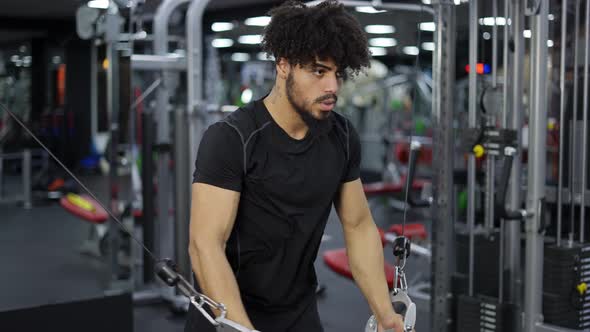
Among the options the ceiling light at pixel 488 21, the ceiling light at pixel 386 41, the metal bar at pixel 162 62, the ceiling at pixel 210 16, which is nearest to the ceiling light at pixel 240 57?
the ceiling at pixel 210 16

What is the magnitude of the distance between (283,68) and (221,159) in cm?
23

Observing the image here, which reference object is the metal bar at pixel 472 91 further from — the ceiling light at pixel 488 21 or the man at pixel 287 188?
the man at pixel 287 188

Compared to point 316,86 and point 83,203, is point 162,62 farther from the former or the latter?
point 316,86

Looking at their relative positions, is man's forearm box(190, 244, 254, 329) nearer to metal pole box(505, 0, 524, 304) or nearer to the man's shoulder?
the man's shoulder

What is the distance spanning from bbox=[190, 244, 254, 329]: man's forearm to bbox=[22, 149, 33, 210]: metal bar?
15.1 ft

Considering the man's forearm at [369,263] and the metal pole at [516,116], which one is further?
the metal pole at [516,116]

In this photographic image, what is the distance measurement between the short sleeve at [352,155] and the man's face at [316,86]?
0.67ft

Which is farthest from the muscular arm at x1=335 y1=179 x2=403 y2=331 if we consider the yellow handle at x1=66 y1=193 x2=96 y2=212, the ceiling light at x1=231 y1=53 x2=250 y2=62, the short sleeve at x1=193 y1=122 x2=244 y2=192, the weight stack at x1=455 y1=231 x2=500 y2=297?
the ceiling light at x1=231 y1=53 x2=250 y2=62

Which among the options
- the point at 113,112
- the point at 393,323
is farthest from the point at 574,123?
the point at 113,112

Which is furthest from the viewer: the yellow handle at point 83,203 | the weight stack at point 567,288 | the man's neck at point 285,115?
the yellow handle at point 83,203

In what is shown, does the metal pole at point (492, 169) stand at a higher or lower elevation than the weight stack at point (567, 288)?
higher

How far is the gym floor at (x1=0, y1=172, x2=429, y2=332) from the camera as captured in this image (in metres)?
3.76

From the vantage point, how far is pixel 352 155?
5.33 feet

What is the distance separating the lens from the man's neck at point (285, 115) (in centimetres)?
148
